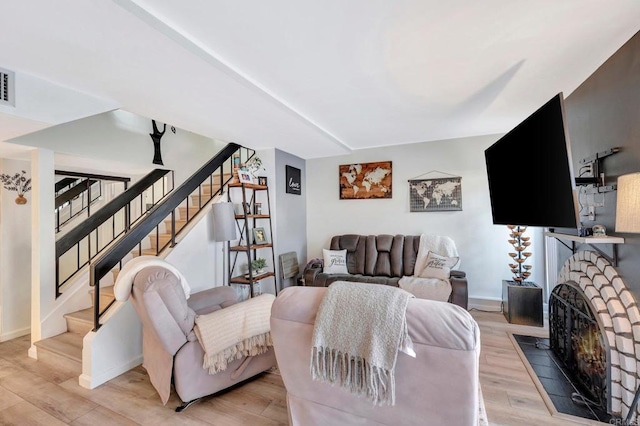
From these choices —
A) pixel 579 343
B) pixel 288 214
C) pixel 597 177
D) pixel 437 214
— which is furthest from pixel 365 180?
pixel 579 343

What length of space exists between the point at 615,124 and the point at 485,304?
269 centimetres

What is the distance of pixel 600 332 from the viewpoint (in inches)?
69.1

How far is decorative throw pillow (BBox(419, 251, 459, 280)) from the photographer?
3.33 m

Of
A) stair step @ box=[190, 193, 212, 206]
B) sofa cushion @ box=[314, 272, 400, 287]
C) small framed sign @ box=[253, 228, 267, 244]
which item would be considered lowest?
sofa cushion @ box=[314, 272, 400, 287]

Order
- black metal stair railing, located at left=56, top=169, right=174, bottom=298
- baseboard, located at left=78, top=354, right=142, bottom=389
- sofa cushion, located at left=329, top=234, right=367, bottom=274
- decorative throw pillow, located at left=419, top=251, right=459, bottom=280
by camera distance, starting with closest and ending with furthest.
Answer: baseboard, located at left=78, top=354, right=142, bottom=389 → black metal stair railing, located at left=56, top=169, right=174, bottom=298 → decorative throw pillow, located at left=419, top=251, right=459, bottom=280 → sofa cushion, located at left=329, top=234, right=367, bottom=274

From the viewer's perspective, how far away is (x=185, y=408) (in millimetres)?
1919

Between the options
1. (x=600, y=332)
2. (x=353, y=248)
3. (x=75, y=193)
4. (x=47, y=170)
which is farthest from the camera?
(x=353, y=248)

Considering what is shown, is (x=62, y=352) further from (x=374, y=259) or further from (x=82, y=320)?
(x=374, y=259)

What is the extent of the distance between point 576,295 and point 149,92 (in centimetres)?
363

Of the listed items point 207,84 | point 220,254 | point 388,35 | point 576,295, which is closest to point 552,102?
point 388,35

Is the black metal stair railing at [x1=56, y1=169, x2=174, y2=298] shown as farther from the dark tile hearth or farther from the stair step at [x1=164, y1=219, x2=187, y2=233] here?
the dark tile hearth

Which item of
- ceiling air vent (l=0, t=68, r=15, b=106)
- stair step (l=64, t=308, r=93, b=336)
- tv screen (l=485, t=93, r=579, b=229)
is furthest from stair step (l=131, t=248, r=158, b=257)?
tv screen (l=485, t=93, r=579, b=229)

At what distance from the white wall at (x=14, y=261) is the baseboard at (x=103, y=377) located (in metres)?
1.84

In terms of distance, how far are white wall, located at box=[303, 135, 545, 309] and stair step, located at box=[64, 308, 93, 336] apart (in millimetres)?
3038
